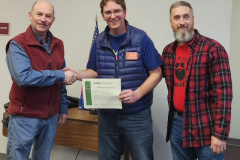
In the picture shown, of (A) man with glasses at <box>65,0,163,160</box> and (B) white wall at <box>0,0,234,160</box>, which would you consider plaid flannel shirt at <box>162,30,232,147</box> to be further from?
(B) white wall at <box>0,0,234,160</box>

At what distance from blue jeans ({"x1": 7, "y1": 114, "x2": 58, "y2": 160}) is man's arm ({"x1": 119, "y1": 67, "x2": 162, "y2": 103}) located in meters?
0.63

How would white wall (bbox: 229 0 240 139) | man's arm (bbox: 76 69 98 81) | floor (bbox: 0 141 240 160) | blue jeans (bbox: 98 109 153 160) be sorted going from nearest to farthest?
blue jeans (bbox: 98 109 153 160) → man's arm (bbox: 76 69 98 81) → floor (bbox: 0 141 240 160) → white wall (bbox: 229 0 240 139)

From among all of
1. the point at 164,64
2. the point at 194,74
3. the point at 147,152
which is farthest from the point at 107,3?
the point at 147,152

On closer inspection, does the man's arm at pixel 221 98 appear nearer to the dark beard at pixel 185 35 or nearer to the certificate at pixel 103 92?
the dark beard at pixel 185 35

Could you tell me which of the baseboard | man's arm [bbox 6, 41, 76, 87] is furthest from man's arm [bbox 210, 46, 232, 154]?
the baseboard

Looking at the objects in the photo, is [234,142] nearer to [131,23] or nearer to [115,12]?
[131,23]

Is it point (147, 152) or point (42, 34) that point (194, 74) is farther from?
point (42, 34)

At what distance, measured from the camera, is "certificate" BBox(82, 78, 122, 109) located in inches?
65.4

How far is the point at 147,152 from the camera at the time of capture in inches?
71.4

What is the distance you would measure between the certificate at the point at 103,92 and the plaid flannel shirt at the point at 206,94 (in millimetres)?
478

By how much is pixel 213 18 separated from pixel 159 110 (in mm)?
1140

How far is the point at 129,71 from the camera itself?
5.67ft

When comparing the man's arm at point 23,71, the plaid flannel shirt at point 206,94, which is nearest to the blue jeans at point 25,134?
the man's arm at point 23,71

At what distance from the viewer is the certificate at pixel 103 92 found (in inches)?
65.4
